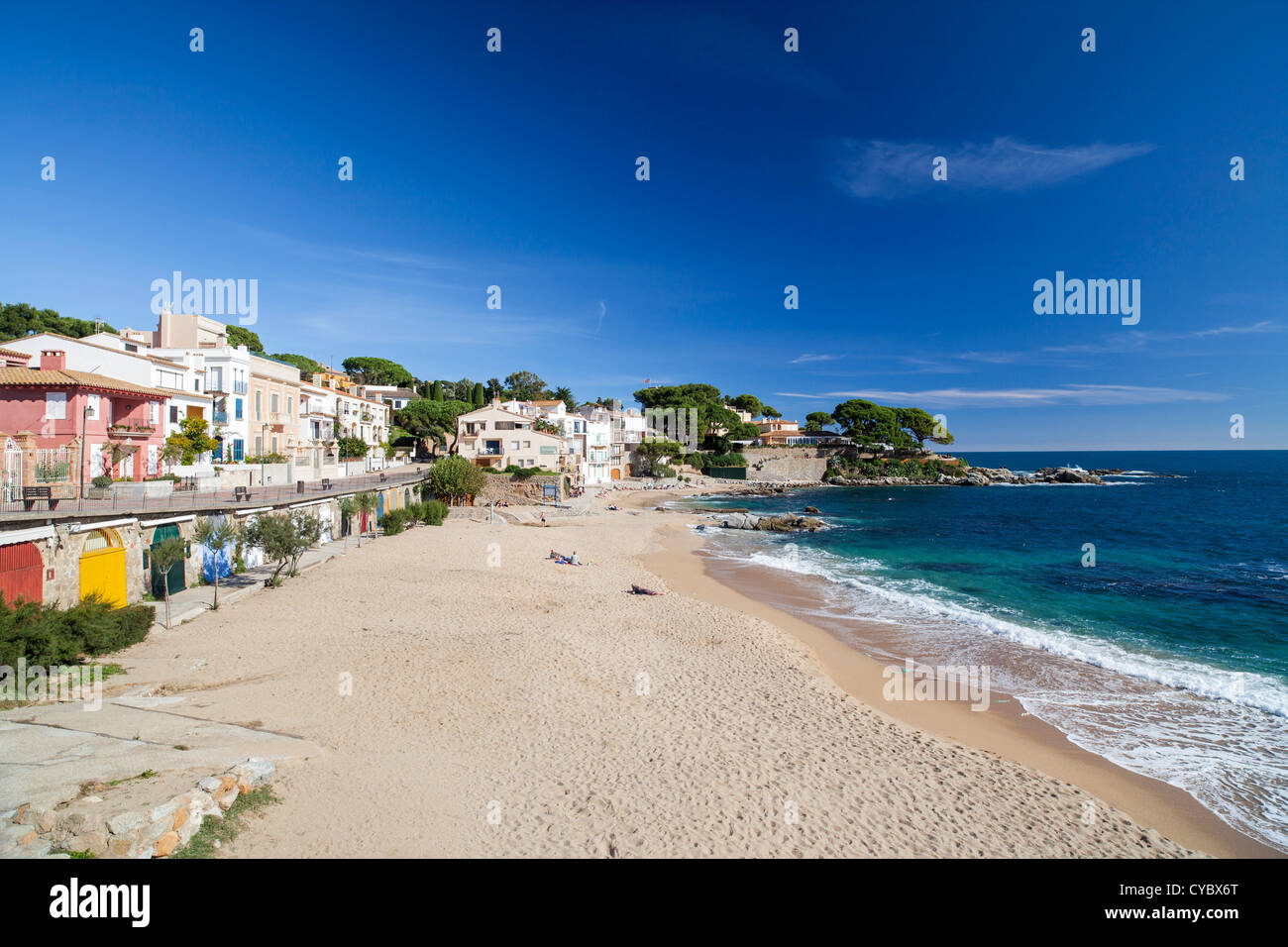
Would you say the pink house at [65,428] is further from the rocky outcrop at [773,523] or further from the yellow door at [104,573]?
the rocky outcrop at [773,523]

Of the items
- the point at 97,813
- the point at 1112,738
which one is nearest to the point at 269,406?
the point at 97,813

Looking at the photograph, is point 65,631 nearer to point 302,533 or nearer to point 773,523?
point 302,533

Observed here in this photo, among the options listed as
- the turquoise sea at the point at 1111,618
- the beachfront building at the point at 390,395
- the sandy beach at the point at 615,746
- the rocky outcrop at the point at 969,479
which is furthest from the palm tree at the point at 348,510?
the rocky outcrop at the point at 969,479

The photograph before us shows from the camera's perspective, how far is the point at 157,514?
16.4 metres

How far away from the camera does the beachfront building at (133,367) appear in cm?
2605

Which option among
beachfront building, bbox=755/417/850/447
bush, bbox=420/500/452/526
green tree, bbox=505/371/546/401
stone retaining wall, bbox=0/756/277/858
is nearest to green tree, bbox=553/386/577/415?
green tree, bbox=505/371/546/401

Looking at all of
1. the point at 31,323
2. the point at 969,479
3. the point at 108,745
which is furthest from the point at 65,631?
the point at 969,479

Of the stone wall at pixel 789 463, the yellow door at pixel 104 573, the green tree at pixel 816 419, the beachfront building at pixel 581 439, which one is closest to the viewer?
the yellow door at pixel 104 573

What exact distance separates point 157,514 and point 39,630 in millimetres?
7053

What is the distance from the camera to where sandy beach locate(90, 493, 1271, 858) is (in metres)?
7.15

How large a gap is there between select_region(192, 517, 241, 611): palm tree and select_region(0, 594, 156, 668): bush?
152 inches

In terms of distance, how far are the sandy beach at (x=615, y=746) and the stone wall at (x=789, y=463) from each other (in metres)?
72.6

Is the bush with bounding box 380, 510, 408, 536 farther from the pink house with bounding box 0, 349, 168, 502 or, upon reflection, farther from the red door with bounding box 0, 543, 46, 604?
the red door with bounding box 0, 543, 46, 604

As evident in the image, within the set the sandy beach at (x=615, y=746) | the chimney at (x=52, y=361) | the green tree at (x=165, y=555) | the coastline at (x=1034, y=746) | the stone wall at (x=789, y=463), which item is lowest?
the coastline at (x=1034, y=746)
